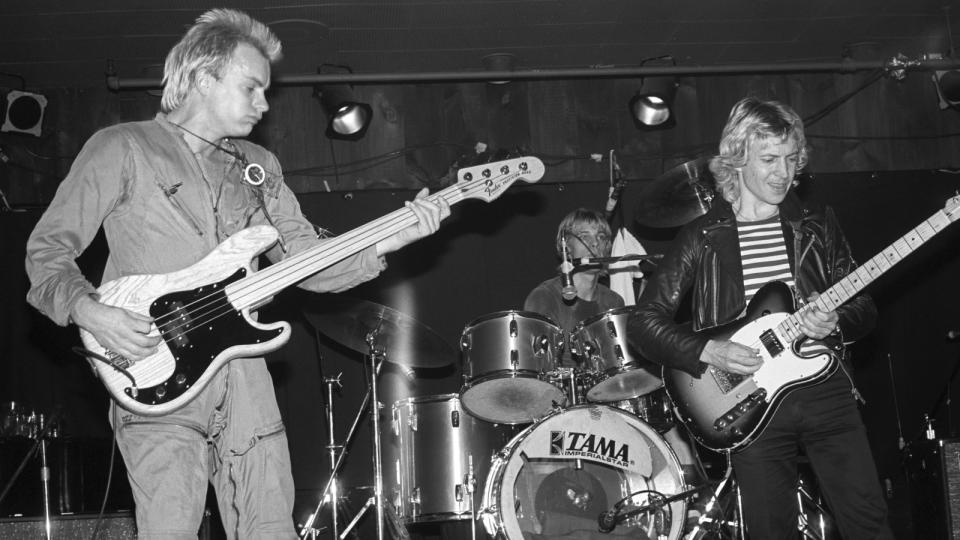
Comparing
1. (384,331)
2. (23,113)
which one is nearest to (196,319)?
(384,331)

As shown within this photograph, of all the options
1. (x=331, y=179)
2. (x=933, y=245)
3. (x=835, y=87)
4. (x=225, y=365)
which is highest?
(x=835, y=87)

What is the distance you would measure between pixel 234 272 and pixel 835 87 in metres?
7.23

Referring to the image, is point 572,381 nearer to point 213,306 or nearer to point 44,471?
point 44,471

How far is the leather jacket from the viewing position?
3.79 meters

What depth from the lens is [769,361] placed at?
3.68m

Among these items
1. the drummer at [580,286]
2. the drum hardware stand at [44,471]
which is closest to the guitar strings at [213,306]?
the drum hardware stand at [44,471]

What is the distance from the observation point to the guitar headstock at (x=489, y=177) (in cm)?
371

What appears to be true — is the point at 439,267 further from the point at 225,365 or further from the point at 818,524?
the point at 225,365

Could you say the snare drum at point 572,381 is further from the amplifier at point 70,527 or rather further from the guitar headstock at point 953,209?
the amplifier at point 70,527

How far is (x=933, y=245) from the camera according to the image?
28.0 feet

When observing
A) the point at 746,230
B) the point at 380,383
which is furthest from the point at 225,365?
the point at 380,383

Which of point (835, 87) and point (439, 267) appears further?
point (835, 87)

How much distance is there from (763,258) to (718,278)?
0.19 metres

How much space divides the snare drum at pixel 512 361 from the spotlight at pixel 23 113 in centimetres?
452
